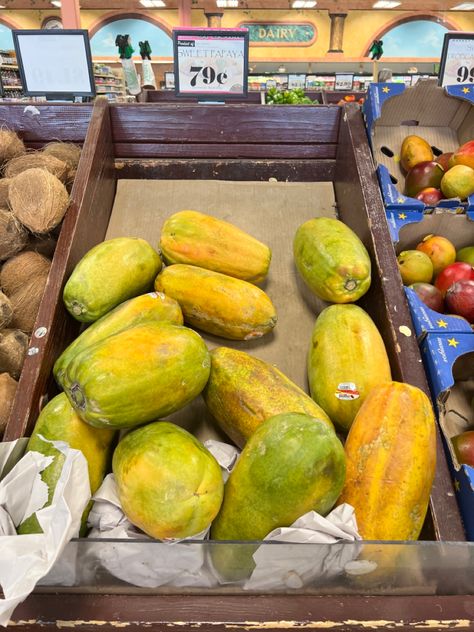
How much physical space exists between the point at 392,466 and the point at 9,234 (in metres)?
1.00

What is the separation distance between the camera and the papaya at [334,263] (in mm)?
1062

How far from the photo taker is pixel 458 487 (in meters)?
0.82

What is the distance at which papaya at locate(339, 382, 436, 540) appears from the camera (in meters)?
0.71

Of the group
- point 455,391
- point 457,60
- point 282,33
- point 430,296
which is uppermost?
point 457,60

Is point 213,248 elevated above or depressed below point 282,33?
above

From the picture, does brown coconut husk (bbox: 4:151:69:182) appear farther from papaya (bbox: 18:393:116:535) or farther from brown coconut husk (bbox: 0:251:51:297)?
papaya (bbox: 18:393:116:535)

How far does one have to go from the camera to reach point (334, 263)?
1062mm

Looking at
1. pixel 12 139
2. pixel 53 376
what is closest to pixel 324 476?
pixel 53 376

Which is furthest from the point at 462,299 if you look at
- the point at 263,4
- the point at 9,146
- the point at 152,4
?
the point at 152,4

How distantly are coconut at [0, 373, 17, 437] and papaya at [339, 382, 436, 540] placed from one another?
0.64 metres

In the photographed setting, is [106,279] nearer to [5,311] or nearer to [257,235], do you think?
[5,311]

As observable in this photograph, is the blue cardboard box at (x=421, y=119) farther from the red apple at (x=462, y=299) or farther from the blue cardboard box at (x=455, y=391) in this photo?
the blue cardboard box at (x=455, y=391)

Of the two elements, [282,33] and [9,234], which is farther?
[282,33]

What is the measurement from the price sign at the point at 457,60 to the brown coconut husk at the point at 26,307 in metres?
1.59
